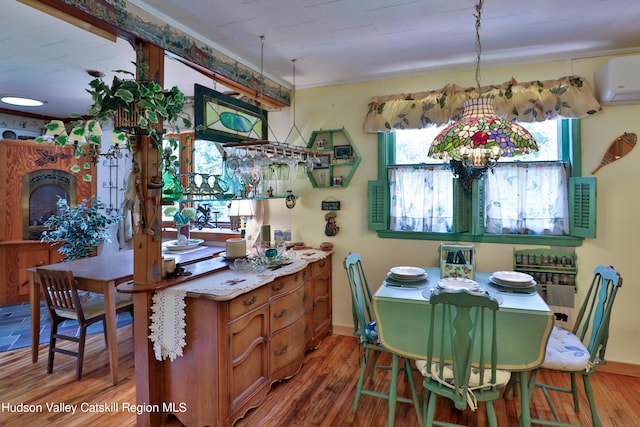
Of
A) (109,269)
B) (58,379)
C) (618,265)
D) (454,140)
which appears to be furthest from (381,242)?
(58,379)

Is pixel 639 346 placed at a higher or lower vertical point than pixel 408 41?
lower

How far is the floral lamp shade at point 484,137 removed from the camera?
1925 millimetres

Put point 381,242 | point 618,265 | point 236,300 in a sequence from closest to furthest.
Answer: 1. point 236,300
2. point 618,265
3. point 381,242

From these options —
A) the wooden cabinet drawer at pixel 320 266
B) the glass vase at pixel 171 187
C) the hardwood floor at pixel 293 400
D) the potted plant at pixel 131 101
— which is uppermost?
the potted plant at pixel 131 101

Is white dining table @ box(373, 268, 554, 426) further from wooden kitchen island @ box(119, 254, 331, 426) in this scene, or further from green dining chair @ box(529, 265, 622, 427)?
wooden kitchen island @ box(119, 254, 331, 426)

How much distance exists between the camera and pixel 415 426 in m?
2.18

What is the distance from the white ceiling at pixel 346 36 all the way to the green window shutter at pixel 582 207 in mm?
1007

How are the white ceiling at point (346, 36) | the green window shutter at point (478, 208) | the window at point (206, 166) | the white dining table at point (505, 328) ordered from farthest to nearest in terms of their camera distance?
1. the window at point (206, 166)
2. the green window shutter at point (478, 208)
3. the white ceiling at point (346, 36)
4. the white dining table at point (505, 328)

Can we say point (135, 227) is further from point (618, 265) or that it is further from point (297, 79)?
point (618, 265)

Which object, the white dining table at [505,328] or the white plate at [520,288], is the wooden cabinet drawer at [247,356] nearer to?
the white dining table at [505,328]

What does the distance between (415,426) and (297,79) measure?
3.01 meters

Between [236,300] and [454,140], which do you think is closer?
[454,140]

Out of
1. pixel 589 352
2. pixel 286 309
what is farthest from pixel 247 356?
pixel 589 352

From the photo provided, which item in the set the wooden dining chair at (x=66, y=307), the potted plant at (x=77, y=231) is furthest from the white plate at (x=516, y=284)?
the potted plant at (x=77, y=231)
